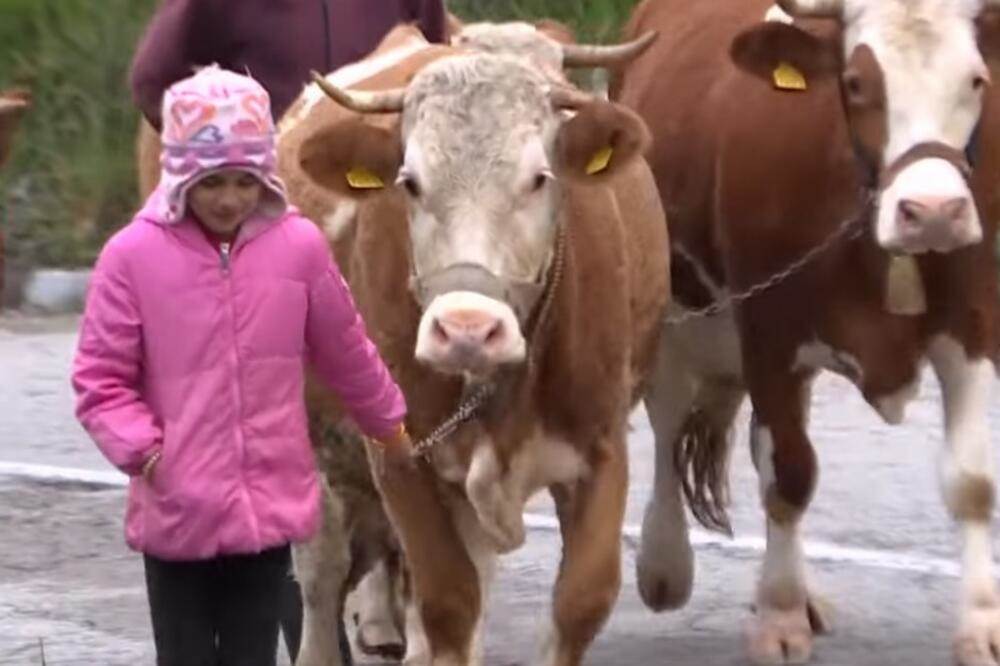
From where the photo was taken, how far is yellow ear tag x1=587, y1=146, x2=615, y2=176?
616 centimetres

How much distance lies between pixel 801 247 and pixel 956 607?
124 cm

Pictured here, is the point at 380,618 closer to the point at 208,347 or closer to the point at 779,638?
the point at 779,638

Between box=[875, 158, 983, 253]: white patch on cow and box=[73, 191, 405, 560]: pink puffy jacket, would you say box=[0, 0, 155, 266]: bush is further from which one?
box=[73, 191, 405, 560]: pink puffy jacket

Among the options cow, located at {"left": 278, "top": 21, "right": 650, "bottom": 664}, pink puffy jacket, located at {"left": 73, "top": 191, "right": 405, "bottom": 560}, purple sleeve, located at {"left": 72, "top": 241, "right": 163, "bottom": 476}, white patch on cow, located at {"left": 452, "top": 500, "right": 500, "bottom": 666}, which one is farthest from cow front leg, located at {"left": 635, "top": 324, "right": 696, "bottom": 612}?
purple sleeve, located at {"left": 72, "top": 241, "right": 163, "bottom": 476}

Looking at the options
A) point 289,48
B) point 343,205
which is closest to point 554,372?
point 343,205

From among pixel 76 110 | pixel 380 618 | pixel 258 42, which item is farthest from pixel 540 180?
pixel 76 110

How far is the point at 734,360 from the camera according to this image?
26.7 ft

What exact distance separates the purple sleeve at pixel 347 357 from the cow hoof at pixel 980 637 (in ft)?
6.43

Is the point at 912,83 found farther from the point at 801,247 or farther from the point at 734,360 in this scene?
the point at 734,360

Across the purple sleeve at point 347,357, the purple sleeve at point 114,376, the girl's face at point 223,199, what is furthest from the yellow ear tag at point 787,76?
the purple sleeve at point 114,376

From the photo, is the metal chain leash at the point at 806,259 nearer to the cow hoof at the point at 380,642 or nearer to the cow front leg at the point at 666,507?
the cow front leg at the point at 666,507

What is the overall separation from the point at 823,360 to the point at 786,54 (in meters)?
0.81

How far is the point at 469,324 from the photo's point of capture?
565cm

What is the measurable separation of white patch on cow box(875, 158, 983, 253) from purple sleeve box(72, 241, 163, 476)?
2.04m
